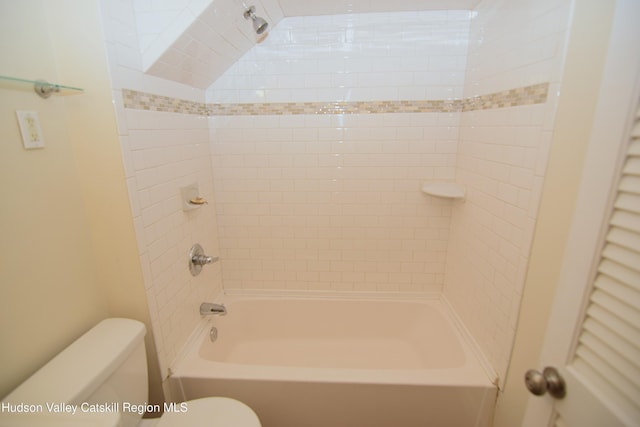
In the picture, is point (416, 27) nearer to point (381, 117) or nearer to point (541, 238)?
point (381, 117)

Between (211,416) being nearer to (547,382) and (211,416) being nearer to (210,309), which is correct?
(210,309)

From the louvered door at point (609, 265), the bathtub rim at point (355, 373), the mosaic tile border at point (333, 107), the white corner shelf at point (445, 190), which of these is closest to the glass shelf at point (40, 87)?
the mosaic tile border at point (333, 107)

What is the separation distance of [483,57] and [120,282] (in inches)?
78.7

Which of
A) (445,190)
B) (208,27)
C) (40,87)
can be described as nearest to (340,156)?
(445,190)

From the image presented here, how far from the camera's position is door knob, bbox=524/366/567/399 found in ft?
2.14

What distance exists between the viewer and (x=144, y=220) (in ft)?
3.90

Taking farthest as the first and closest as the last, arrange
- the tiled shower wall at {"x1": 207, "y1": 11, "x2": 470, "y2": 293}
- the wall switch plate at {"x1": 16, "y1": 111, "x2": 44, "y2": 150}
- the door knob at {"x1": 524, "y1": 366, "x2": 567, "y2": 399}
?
1. the tiled shower wall at {"x1": 207, "y1": 11, "x2": 470, "y2": 293}
2. the wall switch plate at {"x1": 16, "y1": 111, "x2": 44, "y2": 150}
3. the door knob at {"x1": 524, "y1": 366, "x2": 567, "y2": 399}

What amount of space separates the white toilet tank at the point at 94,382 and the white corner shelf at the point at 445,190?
1610 mm

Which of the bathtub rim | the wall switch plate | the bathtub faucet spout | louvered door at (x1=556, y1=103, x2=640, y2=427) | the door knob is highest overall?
the wall switch plate

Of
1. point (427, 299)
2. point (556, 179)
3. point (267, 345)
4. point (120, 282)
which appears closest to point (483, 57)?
point (556, 179)

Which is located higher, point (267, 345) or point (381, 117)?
point (381, 117)

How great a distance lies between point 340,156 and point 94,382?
156 centimetres

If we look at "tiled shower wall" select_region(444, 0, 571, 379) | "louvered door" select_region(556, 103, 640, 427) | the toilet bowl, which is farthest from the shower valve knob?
"louvered door" select_region(556, 103, 640, 427)

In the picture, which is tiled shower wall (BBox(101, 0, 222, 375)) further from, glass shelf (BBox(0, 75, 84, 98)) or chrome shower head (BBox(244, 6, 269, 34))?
chrome shower head (BBox(244, 6, 269, 34))
